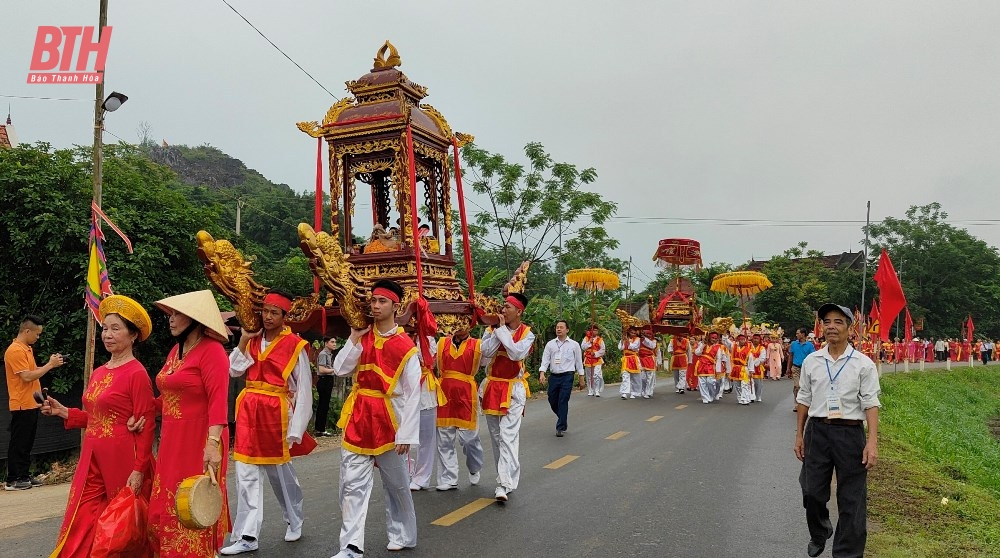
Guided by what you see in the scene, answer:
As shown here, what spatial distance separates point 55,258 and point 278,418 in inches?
249

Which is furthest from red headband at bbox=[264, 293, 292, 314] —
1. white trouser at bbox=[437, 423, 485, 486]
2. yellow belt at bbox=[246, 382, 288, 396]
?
white trouser at bbox=[437, 423, 485, 486]

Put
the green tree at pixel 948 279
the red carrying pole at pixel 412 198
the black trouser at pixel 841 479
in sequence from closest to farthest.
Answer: the black trouser at pixel 841 479 → the red carrying pole at pixel 412 198 → the green tree at pixel 948 279

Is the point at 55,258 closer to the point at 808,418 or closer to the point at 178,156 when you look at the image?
the point at 808,418

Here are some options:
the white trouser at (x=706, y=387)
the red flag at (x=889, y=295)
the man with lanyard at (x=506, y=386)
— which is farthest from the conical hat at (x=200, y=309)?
the white trouser at (x=706, y=387)

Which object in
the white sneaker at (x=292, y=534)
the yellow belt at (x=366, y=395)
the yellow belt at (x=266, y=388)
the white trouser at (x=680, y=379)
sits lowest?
the white sneaker at (x=292, y=534)

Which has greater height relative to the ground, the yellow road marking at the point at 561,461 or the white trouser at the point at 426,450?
the white trouser at the point at 426,450

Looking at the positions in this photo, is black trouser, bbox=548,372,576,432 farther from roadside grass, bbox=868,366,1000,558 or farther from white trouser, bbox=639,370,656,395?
white trouser, bbox=639,370,656,395

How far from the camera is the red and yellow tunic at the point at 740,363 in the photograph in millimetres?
17906

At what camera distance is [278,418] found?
17.4 ft

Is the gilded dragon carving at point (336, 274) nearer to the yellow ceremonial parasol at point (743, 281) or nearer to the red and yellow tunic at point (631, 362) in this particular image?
the red and yellow tunic at point (631, 362)

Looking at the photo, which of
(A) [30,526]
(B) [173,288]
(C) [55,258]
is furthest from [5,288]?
(A) [30,526]

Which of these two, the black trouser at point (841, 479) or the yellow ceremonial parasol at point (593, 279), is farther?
the yellow ceremonial parasol at point (593, 279)

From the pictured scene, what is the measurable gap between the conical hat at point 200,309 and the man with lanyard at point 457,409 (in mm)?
3472

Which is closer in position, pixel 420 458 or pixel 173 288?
pixel 420 458
